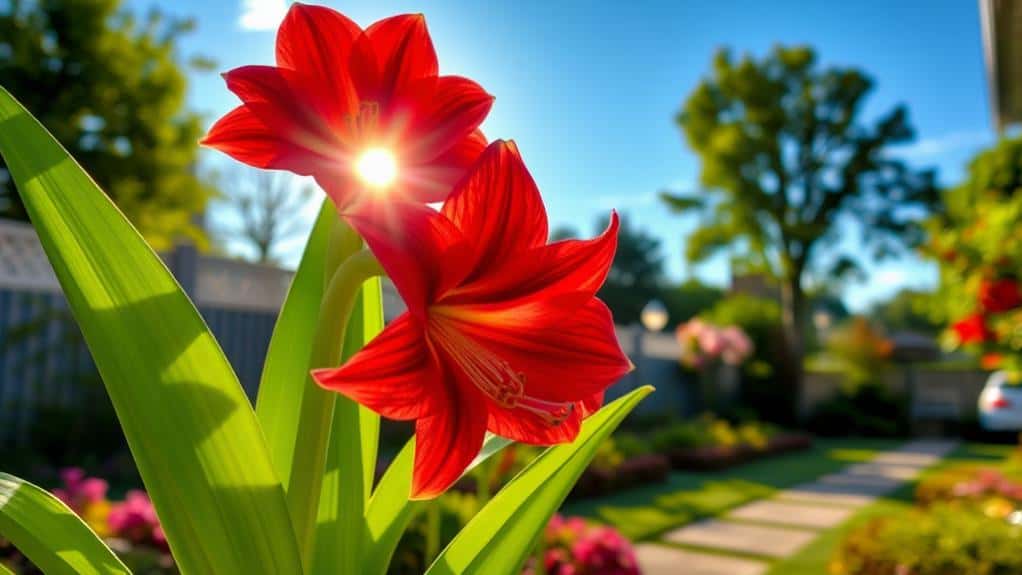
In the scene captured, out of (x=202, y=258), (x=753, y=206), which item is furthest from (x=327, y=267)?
(x=753, y=206)

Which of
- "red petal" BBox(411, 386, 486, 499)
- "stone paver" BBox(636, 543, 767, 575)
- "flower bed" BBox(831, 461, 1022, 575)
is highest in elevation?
"red petal" BBox(411, 386, 486, 499)

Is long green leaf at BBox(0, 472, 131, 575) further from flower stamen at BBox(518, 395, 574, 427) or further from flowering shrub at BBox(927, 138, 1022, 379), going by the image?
flowering shrub at BBox(927, 138, 1022, 379)

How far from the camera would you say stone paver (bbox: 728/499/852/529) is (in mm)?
7287

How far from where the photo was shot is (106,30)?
1159cm

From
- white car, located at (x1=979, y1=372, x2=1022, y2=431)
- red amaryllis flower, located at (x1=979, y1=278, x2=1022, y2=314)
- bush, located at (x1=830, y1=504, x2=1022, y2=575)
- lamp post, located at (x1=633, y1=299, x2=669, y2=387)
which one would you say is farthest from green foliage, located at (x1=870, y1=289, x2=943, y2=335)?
red amaryllis flower, located at (x1=979, y1=278, x2=1022, y2=314)

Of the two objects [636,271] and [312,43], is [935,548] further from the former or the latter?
[636,271]

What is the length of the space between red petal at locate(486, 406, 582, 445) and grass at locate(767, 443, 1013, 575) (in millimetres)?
5137

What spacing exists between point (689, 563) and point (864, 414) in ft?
55.2

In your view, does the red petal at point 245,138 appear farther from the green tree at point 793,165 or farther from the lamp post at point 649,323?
the green tree at point 793,165

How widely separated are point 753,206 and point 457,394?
2368cm

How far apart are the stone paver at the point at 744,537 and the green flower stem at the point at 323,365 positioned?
5.75 meters

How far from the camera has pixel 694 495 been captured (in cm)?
883

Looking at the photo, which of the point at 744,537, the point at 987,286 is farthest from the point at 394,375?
the point at 744,537

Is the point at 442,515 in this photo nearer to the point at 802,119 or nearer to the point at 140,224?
the point at 140,224
